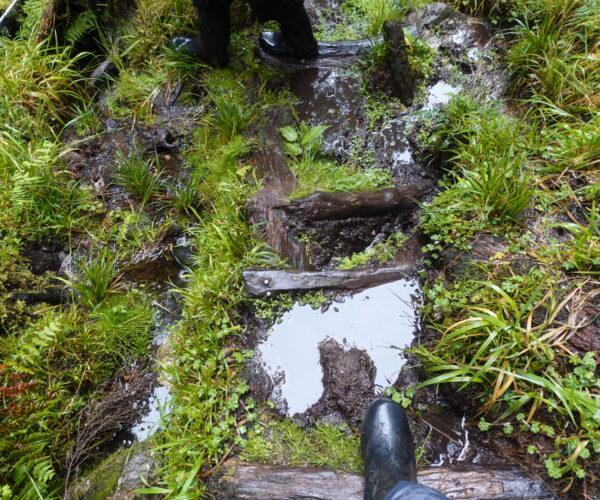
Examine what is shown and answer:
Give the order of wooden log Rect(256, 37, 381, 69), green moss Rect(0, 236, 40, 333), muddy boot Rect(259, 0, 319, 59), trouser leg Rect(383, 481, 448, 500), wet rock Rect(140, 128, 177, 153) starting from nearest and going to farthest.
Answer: trouser leg Rect(383, 481, 448, 500) → green moss Rect(0, 236, 40, 333) → muddy boot Rect(259, 0, 319, 59) → wet rock Rect(140, 128, 177, 153) → wooden log Rect(256, 37, 381, 69)

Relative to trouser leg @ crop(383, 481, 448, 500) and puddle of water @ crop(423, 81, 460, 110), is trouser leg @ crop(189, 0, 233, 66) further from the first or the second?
trouser leg @ crop(383, 481, 448, 500)

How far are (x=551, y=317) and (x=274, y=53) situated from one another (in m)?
3.73

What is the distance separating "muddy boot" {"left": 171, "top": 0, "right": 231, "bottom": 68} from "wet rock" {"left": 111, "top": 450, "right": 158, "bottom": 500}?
3.81 metres

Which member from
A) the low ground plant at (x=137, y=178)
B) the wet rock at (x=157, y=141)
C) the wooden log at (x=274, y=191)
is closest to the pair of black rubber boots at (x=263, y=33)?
the wooden log at (x=274, y=191)

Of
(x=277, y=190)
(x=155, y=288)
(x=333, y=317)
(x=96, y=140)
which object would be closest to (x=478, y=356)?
(x=333, y=317)

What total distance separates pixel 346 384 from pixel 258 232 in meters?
1.44

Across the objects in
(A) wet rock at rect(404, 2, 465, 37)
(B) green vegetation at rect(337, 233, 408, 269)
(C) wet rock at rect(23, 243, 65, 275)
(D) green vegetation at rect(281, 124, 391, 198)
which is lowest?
(B) green vegetation at rect(337, 233, 408, 269)

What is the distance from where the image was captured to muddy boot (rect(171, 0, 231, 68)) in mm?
3596

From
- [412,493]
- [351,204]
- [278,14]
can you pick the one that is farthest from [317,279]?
[278,14]

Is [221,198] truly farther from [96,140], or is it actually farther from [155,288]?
[96,140]

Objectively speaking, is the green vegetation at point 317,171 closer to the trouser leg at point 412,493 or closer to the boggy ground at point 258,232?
the boggy ground at point 258,232

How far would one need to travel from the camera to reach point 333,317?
2.80 metres

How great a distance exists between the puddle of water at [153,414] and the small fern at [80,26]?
407 cm

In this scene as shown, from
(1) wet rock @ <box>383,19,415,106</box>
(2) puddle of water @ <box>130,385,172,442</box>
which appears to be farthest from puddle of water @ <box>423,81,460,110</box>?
(2) puddle of water @ <box>130,385,172,442</box>
